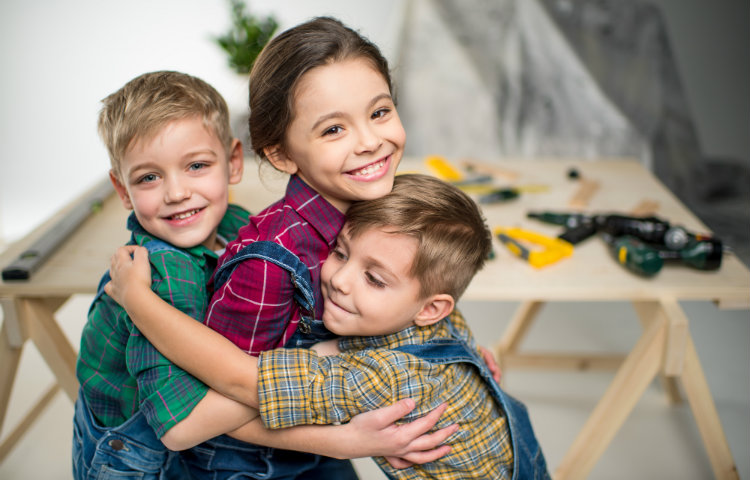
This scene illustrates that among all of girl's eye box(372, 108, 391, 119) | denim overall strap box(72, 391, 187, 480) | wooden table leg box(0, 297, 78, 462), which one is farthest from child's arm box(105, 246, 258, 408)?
wooden table leg box(0, 297, 78, 462)

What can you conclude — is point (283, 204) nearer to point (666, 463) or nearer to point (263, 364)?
point (263, 364)

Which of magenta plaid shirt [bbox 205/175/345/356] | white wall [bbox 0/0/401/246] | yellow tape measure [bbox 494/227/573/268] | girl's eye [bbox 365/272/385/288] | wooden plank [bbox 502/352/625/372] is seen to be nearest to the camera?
magenta plaid shirt [bbox 205/175/345/356]

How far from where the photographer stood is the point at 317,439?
3.98ft

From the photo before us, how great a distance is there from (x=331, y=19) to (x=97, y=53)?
10.5 feet

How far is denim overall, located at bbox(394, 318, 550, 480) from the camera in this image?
128cm

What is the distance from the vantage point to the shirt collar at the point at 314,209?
4.10 feet


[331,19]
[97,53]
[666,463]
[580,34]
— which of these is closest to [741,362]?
[666,463]

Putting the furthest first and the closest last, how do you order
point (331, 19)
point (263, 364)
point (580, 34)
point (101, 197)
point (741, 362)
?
1. point (580, 34)
2. point (741, 362)
3. point (101, 197)
4. point (331, 19)
5. point (263, 364)

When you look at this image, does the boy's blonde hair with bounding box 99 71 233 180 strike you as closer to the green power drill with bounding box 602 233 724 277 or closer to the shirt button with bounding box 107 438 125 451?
the shirt button with bounding box 107 438 125 451

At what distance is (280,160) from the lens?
1.29 meters

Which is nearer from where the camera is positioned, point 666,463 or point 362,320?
point 362,320

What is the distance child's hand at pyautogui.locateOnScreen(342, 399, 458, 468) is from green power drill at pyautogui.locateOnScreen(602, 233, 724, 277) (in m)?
0.78

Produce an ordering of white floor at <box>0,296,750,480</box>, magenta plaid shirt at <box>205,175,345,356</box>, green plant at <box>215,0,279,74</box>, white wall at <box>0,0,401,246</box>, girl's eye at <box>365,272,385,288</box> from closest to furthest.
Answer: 1. magenta plaid shirt at <box>205,175,345,356</box>
2. girl's eye at <box>365,272,385,288</box>
3. white floor at <box>0,296,750,480</box>
4. green plant at <box>215,0,279,74</box>
5. white wall at <box>0,0,401,246</box>

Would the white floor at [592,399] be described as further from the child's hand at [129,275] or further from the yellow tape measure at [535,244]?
the child's hand at [129,275]
